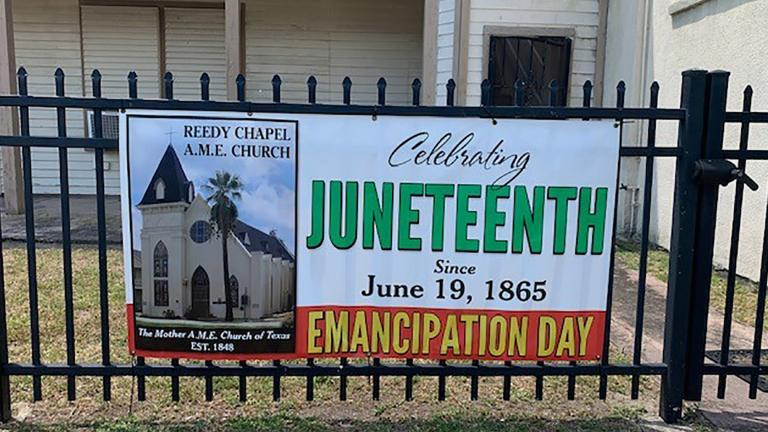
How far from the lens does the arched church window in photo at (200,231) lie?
9.33ft

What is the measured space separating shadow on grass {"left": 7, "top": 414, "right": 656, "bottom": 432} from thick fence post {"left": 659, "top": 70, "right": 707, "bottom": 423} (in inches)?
9.3

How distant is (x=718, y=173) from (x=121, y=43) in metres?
9.95

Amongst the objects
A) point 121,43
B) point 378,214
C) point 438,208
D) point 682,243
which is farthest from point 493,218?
point 121,43

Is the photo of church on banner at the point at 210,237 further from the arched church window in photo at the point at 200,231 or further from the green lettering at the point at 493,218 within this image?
the green lettering at the point at 493,218

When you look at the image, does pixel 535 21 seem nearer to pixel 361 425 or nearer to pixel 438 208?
pixel 438 208

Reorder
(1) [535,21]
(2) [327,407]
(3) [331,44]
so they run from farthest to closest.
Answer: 1. (3) [331,44]
2. (1) [535,21]
3. (2) [327,407]

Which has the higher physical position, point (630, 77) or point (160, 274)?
point (630, 77)

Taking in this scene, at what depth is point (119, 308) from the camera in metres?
4.89

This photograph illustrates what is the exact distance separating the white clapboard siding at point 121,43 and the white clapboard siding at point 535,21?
5.42m

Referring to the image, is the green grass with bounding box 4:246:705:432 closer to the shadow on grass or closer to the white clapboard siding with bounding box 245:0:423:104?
the shadow on grass

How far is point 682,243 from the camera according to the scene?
2.95m

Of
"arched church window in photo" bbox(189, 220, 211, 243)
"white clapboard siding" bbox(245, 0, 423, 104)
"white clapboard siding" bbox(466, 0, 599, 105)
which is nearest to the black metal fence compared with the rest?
"arched church window in photo" bbox(189, 220, 211, 243)

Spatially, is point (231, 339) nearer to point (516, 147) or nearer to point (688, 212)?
point (516, 147)

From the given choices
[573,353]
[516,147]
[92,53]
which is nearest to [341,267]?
[516,147]
